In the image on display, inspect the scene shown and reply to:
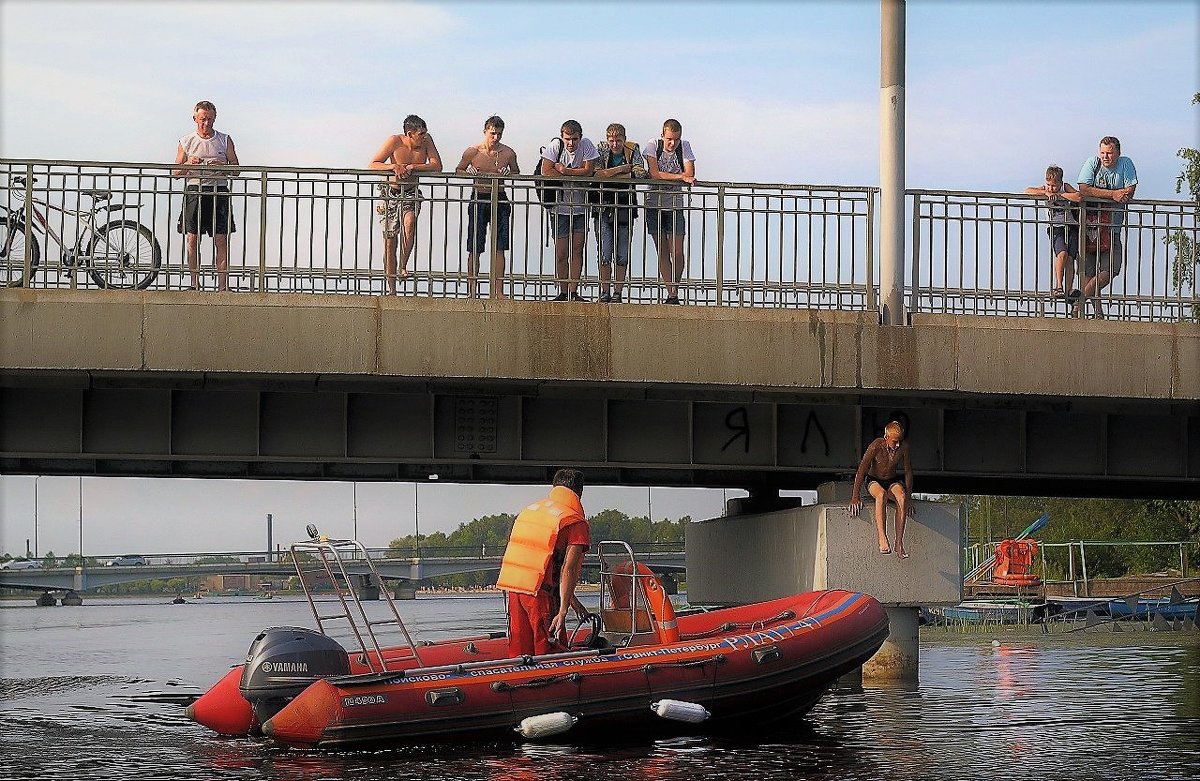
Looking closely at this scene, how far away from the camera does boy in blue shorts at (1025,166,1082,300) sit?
58.4 ft

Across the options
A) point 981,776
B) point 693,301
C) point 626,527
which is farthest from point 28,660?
point 626,527

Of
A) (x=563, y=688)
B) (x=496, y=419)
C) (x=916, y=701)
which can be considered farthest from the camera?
(x=496, y=419)

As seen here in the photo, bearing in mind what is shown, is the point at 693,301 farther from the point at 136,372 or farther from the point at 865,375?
the point at 136,372

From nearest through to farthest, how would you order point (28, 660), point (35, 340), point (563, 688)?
point (563, 688) < point (35, 340) < point (28, 660)

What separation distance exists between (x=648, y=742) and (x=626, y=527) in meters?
86.2

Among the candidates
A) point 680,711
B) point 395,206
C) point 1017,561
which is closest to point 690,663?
point 680,711

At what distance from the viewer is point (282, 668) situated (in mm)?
12664

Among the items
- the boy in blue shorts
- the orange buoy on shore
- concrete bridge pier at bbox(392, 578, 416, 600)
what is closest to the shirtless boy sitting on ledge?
the boy in blue shorts

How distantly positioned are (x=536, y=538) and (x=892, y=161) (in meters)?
6.68

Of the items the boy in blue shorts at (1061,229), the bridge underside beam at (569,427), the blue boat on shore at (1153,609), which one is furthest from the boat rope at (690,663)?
the blue boat on shore at (1153,609)

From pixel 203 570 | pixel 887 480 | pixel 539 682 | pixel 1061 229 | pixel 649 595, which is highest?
pixel 1061 229

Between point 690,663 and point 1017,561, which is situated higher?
point 690,663

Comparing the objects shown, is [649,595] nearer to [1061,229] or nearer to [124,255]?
[124,255]

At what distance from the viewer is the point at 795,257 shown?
17469 mm
